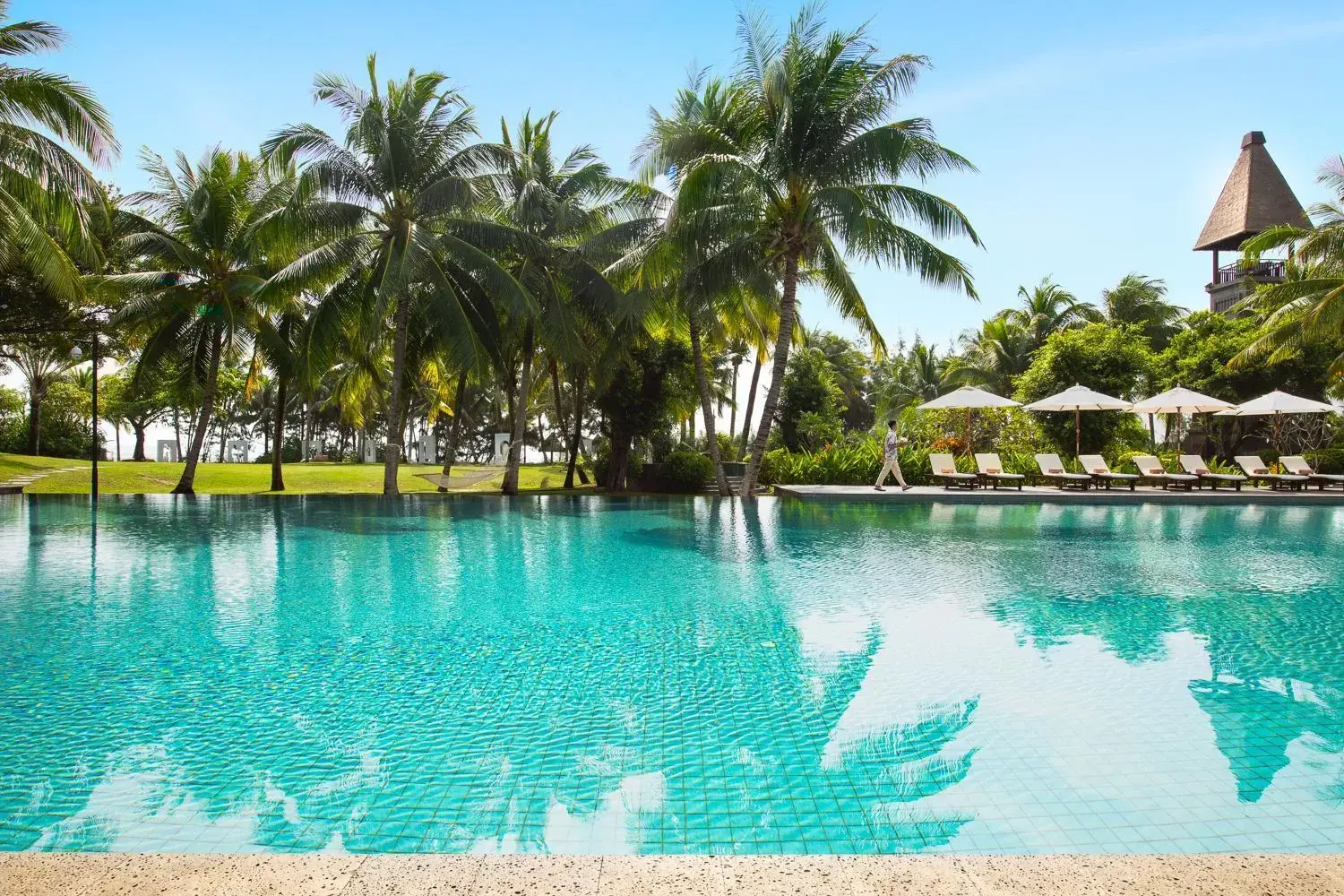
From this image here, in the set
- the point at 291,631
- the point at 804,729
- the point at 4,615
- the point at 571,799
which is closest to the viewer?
the point at 571,799

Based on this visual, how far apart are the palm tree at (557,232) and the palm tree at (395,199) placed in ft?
3.23

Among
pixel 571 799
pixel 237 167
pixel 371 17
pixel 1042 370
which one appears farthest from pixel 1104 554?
pixel 237 167

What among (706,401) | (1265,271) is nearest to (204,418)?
(706,401)

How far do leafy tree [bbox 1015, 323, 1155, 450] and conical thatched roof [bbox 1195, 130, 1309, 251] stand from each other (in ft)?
47.5

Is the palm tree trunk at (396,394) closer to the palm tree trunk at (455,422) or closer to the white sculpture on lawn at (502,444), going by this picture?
the palm tree trunk at (455,422)

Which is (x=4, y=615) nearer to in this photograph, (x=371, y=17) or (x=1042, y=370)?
(x=371, y=17)

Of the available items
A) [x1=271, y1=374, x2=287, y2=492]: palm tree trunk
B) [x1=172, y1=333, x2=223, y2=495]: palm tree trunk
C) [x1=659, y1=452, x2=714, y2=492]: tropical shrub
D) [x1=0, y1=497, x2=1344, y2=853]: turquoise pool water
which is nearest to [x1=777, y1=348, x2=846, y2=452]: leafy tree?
[x1=659, y1=452, x2=714, y2=492]: tropical shrub

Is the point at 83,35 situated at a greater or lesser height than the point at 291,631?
greater

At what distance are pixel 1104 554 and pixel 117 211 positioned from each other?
21163mm

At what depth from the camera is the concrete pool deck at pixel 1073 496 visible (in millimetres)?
16828

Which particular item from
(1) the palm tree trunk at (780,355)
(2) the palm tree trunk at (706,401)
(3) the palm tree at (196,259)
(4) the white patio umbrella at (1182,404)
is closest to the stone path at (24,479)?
(3) the palm tree at (196,259)

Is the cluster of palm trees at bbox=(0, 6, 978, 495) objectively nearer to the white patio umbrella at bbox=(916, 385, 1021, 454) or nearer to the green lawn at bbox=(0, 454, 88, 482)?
the white patio umbrella at bbox=(916, 385, 1021, 454)

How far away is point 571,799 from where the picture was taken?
10.9ft

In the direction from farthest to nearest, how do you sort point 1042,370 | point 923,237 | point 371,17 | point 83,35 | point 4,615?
1. point 1042,370
2. point 923,237
3. point 83,35
4. point 371,17
5. point 4,615
